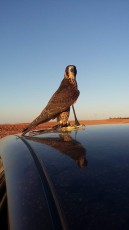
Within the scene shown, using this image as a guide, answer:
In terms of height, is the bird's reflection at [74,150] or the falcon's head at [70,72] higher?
the falcon's head at [70,72]

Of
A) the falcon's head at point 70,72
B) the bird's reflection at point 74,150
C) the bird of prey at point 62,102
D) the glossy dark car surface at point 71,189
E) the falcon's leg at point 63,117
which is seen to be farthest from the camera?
the falcon's head at point 70,72

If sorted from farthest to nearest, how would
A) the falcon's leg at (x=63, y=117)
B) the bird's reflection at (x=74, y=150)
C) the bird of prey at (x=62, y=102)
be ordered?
1. the falcon's leg at (x=63, y=117)
2. the bird of prey at (x=62, y=102)
3. the bird's reflection at (x=74, y=150)

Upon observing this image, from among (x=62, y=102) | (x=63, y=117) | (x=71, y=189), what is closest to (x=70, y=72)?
(x=62, y=102)

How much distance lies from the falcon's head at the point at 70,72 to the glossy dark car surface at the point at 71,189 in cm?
657

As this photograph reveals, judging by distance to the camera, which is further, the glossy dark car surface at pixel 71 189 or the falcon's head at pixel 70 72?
the falcon's head at pixel 70 72

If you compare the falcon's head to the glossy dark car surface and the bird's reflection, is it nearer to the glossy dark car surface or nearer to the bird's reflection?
the bird's reflection

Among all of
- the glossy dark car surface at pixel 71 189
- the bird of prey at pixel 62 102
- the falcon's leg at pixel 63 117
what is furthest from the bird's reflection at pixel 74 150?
the falcon's leg at pixel 63 117

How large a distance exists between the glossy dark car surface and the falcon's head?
21.5 feet

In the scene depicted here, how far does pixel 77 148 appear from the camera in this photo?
1.65m

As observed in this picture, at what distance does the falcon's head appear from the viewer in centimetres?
815

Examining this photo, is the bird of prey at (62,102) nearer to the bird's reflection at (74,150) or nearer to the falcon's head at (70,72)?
the falcon's head at (70,72)

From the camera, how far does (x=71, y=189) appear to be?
41.4 inches

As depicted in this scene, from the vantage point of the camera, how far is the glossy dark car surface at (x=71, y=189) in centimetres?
85

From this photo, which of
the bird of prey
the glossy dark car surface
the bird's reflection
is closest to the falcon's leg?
the bird of prey
